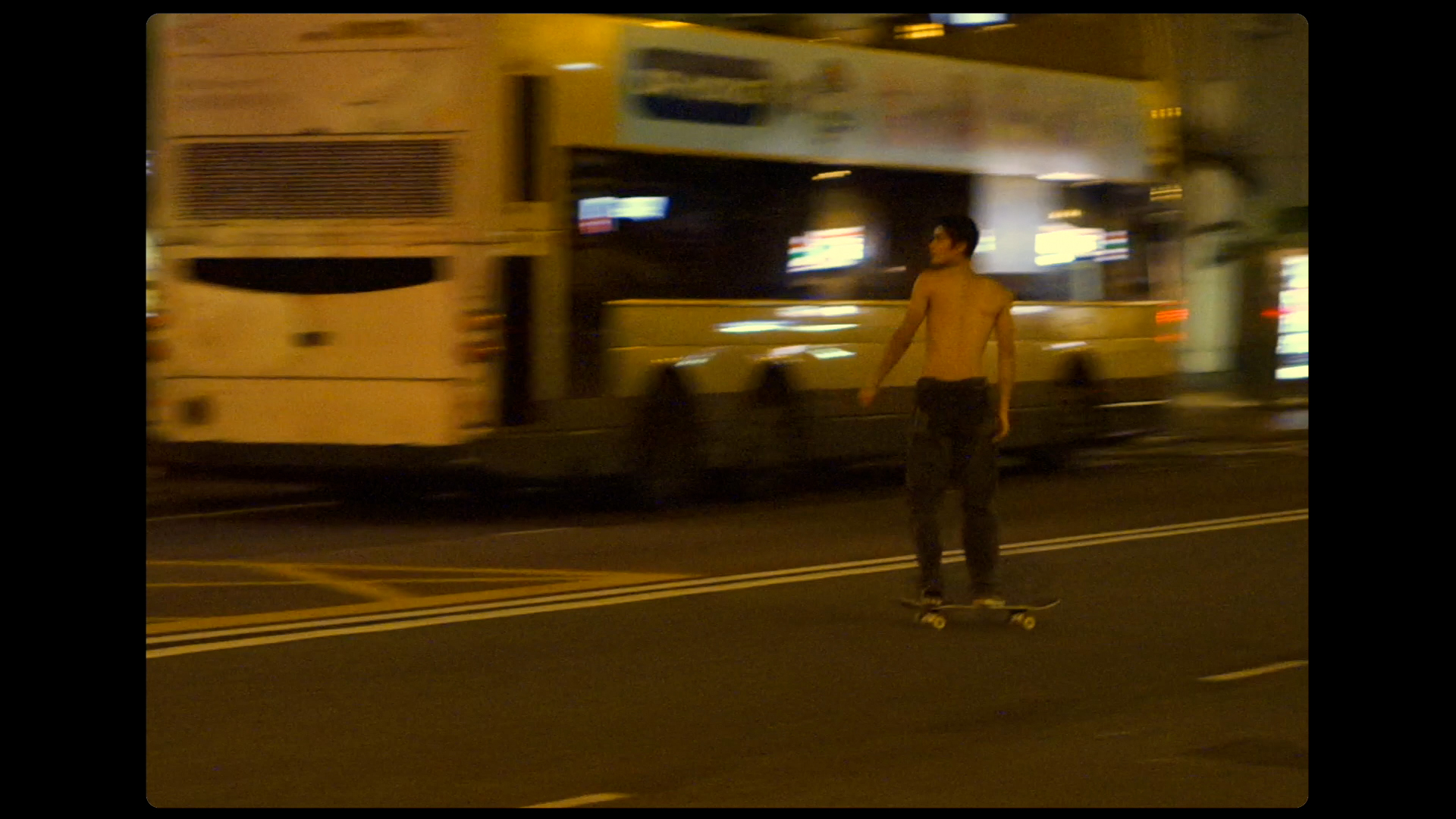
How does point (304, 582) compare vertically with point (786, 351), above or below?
below

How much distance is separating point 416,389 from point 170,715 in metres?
5.69

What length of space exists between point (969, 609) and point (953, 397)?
0.96 m

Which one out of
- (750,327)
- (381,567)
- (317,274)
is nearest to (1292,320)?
(750,327)

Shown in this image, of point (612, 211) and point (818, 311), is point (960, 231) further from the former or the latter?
point (818, 311)

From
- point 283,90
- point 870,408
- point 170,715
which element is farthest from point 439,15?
point 170,715

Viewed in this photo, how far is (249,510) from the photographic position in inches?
542

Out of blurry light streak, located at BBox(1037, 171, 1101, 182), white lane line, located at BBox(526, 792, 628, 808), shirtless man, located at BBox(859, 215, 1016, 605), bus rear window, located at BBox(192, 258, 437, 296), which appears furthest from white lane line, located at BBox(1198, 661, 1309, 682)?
blurry light streak, located at BBox(1037, 171, 1101, 182)

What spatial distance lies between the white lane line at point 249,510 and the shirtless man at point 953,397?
5.93m

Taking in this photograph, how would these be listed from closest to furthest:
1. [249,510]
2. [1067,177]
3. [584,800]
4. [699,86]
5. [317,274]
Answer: [584,800] < [317,274] < [699,86] < [249,510] < [1067,177]

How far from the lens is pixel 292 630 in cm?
872

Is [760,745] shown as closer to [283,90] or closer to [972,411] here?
[972,411]

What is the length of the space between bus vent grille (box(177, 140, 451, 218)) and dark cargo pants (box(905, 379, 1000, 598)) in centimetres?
455

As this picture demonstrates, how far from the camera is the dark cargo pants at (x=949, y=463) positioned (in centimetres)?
884

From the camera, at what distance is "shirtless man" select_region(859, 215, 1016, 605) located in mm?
8820
